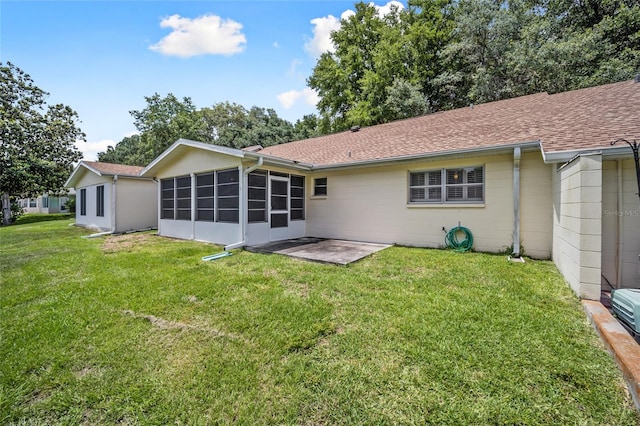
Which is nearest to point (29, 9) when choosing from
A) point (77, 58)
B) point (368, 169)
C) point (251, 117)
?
point (77, 58)

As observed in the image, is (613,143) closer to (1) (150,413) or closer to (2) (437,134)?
(2) (437,134)

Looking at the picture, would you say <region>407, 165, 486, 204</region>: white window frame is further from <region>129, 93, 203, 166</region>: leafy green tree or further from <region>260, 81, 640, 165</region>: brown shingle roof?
<region>129, 93, 203, 166</region>: leafy green tree

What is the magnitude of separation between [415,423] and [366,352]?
78cm

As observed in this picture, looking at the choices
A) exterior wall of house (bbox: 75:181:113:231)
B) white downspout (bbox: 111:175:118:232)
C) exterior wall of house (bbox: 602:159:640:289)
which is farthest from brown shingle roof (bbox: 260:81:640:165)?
→ exterior wall of house (bbox: 75:181:113:231)

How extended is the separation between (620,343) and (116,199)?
598 inches

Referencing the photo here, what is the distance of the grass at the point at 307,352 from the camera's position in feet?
6.04

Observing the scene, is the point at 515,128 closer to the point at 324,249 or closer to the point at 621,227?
the point at 621,227

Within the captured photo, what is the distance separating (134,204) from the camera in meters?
12.6

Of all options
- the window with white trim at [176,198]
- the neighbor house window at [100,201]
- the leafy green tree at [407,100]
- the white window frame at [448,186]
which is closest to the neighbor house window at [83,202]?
the neighbor house window at [100,201]

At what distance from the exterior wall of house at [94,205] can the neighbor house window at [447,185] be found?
42.1 feet

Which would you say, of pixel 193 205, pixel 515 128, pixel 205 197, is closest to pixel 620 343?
pixel 515 128

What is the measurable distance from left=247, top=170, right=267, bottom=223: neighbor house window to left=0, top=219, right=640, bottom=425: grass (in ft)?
10.8

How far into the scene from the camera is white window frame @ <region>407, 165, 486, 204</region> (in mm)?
6750

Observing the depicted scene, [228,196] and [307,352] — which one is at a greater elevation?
[228,196]
